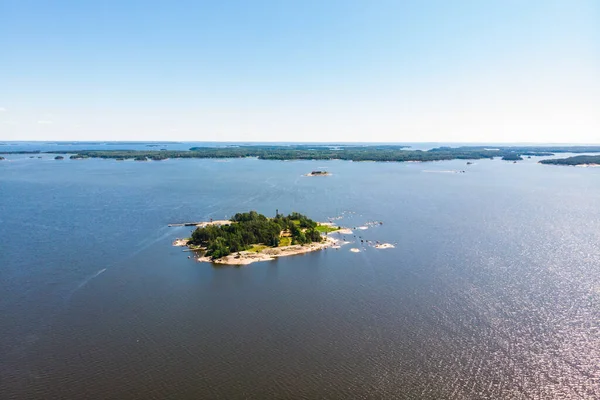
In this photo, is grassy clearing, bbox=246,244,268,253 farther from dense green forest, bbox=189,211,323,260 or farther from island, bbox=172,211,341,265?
dense green forest, bbox=189,211,323,260

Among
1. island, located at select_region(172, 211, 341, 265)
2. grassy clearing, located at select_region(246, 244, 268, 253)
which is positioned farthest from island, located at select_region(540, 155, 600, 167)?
grassy clearing, located at select_region(246, 244, 268, 253)

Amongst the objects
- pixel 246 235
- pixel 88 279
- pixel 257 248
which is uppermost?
pixel 246 235

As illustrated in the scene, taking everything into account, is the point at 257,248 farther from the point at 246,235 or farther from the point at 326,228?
the point at 326,228

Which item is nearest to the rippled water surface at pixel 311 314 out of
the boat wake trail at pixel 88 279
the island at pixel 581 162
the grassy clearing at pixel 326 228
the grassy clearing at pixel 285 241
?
the boat wake trail at pixel 88 279

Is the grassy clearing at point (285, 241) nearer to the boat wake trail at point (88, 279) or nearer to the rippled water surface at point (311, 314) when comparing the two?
the rippled water surface at point (311, 314)

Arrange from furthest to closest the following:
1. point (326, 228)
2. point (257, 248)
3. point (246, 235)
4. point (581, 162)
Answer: point (581, 162) < point (326, 228) < point (246, 235) < point (257, 248)

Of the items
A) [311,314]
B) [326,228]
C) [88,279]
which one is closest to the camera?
[311,314]

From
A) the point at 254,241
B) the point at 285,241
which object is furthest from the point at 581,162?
the point at 254,241
